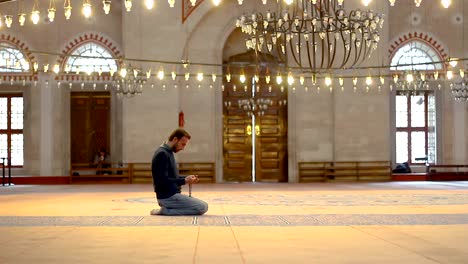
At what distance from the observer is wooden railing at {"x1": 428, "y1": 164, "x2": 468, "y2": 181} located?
23.5 m

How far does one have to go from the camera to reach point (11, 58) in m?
24.3

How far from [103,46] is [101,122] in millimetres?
2282

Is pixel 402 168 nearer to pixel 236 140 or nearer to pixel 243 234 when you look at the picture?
pixel 236 140

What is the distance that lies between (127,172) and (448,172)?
30.8ft

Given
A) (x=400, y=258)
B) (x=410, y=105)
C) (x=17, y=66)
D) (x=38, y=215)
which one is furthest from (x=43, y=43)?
(x=400, y=258)

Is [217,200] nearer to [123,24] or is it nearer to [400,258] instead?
[400,258]

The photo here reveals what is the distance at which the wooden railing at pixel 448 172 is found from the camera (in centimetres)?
2347

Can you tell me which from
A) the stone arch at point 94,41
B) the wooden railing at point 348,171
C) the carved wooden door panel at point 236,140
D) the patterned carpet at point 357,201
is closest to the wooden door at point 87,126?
the stone arch at point 94,41

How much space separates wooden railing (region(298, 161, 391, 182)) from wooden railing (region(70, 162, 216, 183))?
2.81 m

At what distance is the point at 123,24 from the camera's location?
77.3 feet

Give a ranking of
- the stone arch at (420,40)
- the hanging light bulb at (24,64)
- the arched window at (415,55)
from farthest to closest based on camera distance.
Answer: the arched window at (415,55)
the stone arch at (420,40)
the hanging light bulb at (24,64)

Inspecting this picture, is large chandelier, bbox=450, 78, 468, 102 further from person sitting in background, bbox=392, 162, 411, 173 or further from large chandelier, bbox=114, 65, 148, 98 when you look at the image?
large chandelier, bbox=114, 65, 148, 98

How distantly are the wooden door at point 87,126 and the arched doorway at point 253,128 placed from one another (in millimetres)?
3663

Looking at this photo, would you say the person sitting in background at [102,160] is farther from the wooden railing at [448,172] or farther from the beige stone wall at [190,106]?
the wooden railing at [448,172]
